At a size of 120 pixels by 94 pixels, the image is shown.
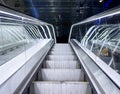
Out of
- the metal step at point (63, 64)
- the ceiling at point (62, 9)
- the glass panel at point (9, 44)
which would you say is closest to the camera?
the glass panel at point (9, 44)

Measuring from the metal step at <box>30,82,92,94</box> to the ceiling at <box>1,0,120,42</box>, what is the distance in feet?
38.2

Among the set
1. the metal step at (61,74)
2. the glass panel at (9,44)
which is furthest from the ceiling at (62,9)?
the metal step at (61,74)

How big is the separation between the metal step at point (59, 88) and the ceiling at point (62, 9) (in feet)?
38.2

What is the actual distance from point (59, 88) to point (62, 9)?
1358 centimetres

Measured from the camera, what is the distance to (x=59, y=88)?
297 cm

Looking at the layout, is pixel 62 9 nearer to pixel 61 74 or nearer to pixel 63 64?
pixel 63 64

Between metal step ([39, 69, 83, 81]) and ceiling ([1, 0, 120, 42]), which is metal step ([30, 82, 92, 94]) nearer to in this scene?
metal step ([39, 69, 83, 81])

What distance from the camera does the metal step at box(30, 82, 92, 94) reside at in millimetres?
2943

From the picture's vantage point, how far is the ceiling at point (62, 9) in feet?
48.7

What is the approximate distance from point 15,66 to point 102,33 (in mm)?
1852

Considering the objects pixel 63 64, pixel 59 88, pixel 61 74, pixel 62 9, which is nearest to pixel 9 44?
pixel 63 64

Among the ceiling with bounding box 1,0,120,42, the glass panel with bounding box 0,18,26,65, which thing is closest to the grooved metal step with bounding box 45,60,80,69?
the glass panel with bounding box 0,18,26,65

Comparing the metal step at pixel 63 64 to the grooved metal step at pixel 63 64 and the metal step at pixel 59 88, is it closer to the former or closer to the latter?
the grooved metal step at pixel 63 64

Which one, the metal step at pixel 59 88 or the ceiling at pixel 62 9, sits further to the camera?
the ceiling at pixel 62 9
